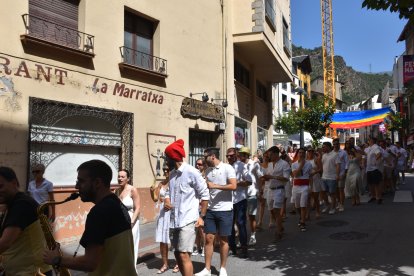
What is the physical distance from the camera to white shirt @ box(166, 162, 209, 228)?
5539mm

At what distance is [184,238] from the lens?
5422 mm

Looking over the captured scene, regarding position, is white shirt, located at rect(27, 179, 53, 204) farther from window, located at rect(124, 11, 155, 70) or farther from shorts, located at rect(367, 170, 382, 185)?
shorts, located at rect(367, 170, 382, 185)

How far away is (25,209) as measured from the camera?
11.3 ft

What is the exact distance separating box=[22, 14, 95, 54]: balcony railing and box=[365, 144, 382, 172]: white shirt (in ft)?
27.3

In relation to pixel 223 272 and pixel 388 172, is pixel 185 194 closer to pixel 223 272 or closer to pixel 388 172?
pixel 223 272

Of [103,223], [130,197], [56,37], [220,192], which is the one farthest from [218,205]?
[56,37]

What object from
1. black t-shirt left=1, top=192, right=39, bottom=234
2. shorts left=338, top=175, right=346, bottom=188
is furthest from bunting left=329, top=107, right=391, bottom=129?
black t-shirt left=1, top=192, right=39, bottom=234

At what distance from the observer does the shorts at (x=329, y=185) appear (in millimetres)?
11422

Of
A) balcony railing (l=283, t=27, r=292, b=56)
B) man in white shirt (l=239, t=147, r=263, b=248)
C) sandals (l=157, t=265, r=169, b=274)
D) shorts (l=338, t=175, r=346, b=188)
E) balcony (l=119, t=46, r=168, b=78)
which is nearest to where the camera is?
sandals (l=157, t=265, r=169, b=274)

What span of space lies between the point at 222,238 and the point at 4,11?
561cm

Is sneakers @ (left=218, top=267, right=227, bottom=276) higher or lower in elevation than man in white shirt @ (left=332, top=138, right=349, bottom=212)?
lower

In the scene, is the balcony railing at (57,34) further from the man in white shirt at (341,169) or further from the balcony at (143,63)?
the man in white shirt at (341,169)

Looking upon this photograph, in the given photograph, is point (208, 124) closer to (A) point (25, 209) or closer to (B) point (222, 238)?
(B) point (222, 238)

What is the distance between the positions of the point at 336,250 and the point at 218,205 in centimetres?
253
